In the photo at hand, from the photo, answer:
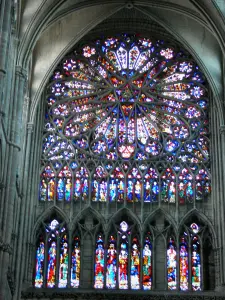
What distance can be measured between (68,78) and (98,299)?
28.3ft

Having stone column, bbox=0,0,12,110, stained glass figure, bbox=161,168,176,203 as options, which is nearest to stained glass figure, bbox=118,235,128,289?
stained glass figure, bbox=161,168,176,203

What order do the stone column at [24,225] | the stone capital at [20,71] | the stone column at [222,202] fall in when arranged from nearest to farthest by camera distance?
the stone capital at [20,71] < the stone column at [24,225] < the stone column at [222,202]

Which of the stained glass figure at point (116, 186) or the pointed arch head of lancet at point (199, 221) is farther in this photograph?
the stained glass figure at point (116, 186)

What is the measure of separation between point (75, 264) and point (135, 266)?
2.01m

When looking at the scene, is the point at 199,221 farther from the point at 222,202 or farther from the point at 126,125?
the point at 126,125

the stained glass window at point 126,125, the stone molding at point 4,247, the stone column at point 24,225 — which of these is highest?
the stained glass window at point 126,125

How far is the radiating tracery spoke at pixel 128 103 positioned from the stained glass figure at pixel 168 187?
715mm

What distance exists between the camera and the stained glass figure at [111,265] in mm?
24344

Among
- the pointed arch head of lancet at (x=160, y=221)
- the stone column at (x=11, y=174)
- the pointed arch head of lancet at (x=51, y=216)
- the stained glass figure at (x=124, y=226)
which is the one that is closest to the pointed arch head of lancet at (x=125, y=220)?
the stained glass figure at (x=124, y=226)

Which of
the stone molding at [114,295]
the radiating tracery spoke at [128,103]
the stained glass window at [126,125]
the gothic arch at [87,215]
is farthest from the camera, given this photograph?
the radiating tracery spoke at [128,103]

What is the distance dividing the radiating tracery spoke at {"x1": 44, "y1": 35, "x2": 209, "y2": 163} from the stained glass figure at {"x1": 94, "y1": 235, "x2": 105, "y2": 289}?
10.7 feet

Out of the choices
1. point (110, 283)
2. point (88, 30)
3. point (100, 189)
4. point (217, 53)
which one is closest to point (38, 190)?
point (100, 189)

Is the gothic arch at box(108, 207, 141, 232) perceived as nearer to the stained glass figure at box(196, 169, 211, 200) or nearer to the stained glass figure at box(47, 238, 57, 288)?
the stained glass figure at box(47, 238, 57, 288)

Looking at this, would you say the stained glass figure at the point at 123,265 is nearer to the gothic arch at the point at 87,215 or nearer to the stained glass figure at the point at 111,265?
the stained glass figure at the point at 111,265
